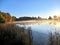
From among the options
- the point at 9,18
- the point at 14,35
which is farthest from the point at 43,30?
the point at 9,18

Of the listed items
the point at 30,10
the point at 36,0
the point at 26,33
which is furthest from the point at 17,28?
the point at 36,0

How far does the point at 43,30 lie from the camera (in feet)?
19.9

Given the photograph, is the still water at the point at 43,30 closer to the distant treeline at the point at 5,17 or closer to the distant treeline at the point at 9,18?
the distant treeline at the point at 9,18

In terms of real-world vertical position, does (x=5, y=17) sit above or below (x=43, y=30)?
above

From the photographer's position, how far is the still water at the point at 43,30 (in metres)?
6.00

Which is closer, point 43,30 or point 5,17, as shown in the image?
point 43,30

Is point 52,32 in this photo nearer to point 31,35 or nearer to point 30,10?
point 31,35

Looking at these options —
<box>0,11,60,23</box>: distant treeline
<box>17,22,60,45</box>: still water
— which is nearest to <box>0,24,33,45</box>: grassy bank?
<box>17,22,60,45</box>: still water

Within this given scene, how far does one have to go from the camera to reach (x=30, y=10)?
6.48 m

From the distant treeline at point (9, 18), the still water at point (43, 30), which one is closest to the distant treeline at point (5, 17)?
the distant treeline at point (9, 18)

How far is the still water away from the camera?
6.00 metres

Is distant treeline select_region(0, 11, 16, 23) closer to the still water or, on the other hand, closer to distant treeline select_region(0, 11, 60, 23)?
distant treeline select_region(0, 11, 60, 23)

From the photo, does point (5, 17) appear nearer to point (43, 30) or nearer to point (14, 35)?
point (14, 35)

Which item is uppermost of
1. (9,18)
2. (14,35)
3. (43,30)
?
(9,18)
